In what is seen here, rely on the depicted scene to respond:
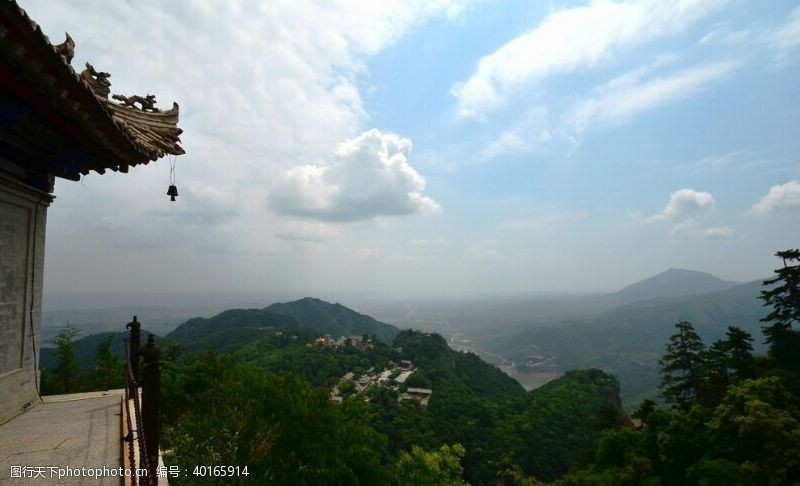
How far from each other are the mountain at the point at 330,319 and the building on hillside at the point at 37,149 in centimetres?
16250

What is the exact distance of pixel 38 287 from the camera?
701 cm

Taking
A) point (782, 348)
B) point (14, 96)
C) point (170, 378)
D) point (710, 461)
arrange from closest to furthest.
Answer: point (14, 96) → point (170, 378) → point (710, 461) → point (782, 348)

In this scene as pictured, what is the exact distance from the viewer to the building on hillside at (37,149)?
397 centimetres

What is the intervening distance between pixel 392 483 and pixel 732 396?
1430 centimetres

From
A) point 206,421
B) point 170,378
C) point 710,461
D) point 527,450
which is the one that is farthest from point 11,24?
point 527,450

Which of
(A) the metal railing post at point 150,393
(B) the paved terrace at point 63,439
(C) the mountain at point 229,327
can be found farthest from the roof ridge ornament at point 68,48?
(C) the mountain at point 229,327

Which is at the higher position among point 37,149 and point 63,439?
point 37,149

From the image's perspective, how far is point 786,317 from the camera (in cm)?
2066

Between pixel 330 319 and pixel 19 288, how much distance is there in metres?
183

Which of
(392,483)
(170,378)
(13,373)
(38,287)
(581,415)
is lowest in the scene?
(581,415)

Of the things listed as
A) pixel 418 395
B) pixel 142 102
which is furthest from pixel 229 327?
pixel 142 102

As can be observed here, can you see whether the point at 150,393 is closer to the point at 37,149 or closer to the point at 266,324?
the point at 37,149

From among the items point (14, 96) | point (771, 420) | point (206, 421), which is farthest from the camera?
point (771, 420)

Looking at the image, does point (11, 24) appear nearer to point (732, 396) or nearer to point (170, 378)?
point (170, 378)
